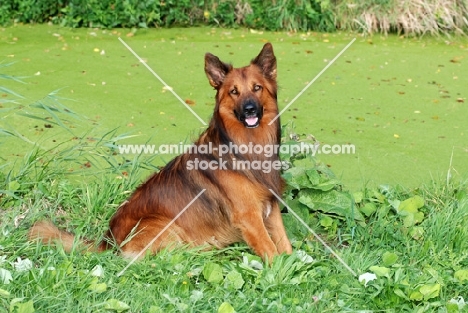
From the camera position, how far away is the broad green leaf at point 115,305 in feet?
11.5

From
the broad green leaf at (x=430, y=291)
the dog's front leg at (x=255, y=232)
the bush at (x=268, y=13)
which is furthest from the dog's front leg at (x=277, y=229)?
the bush at (x=268, y=13)

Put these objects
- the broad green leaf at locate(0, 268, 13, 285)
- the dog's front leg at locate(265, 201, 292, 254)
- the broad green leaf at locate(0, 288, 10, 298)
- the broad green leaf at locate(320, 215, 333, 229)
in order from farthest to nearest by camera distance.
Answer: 1. the broad green leaf at locate(320, 215, 333, 229)
2. the dog's front leg at locate(265, 201, 292, 254)
3. the broad green leaf at locate(0, 268, 13, 285)
4. the broad green leaf at locate(0, 288, 10, 298)

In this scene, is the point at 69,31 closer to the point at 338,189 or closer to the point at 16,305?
the point at 338,189

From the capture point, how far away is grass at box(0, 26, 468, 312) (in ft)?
12.0

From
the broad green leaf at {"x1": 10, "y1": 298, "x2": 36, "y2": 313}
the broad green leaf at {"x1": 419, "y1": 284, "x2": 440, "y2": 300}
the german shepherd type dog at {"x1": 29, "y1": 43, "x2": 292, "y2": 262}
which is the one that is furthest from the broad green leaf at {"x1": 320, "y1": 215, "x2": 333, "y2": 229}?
the broad green leaf at {"x1": 10, "y1": 298, "x2": 36, "y2": 313}

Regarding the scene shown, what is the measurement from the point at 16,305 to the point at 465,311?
2.20 metres

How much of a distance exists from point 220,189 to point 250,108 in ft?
1.66

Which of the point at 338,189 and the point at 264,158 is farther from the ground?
the point at 264,158

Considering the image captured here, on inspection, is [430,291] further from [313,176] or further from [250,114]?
[250,114]

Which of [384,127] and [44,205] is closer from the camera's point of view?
[44,205]

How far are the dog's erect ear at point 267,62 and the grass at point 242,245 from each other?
722mm

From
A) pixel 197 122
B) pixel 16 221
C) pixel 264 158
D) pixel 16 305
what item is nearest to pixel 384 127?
pixel 197 122

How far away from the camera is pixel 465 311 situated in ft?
12.1

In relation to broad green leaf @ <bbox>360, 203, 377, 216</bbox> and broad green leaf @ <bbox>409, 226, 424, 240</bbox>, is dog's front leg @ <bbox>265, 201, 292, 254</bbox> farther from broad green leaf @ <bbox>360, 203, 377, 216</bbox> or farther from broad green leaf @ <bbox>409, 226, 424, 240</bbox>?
broad green leaf @ <bbox>409, 226, 424, 240</bbox>
